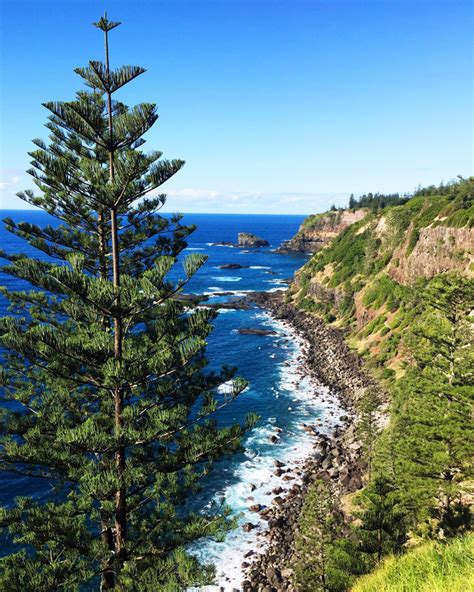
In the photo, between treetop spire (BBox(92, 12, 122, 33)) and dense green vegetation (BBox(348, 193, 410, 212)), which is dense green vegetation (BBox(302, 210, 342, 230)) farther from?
treetop spire (BBox(92, 12, 122, 33))

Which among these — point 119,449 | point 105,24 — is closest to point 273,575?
point 119,449

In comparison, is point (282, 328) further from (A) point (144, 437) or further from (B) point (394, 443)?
(A) point (144, 437)

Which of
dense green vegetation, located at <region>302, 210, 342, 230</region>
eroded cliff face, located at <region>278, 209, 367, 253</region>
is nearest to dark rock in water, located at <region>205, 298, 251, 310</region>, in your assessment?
eroded cliff face, located at <region>278, 209, 367, 253</region>

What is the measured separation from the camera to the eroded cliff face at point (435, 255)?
45.4m

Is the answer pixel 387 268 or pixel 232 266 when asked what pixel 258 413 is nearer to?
pixel 387 268

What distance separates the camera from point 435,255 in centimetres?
4962

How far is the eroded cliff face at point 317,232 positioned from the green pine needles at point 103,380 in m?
124

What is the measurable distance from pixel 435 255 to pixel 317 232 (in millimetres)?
101006

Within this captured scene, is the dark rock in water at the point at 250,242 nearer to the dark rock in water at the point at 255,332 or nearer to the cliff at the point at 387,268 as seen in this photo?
the cliff at the point at 387,268

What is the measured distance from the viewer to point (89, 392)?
1382cm

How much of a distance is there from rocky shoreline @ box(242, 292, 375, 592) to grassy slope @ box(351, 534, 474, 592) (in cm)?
1505

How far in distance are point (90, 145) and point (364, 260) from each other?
190 ft

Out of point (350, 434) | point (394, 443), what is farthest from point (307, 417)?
point (394, 443)

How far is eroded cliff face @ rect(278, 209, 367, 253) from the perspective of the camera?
134875mm
